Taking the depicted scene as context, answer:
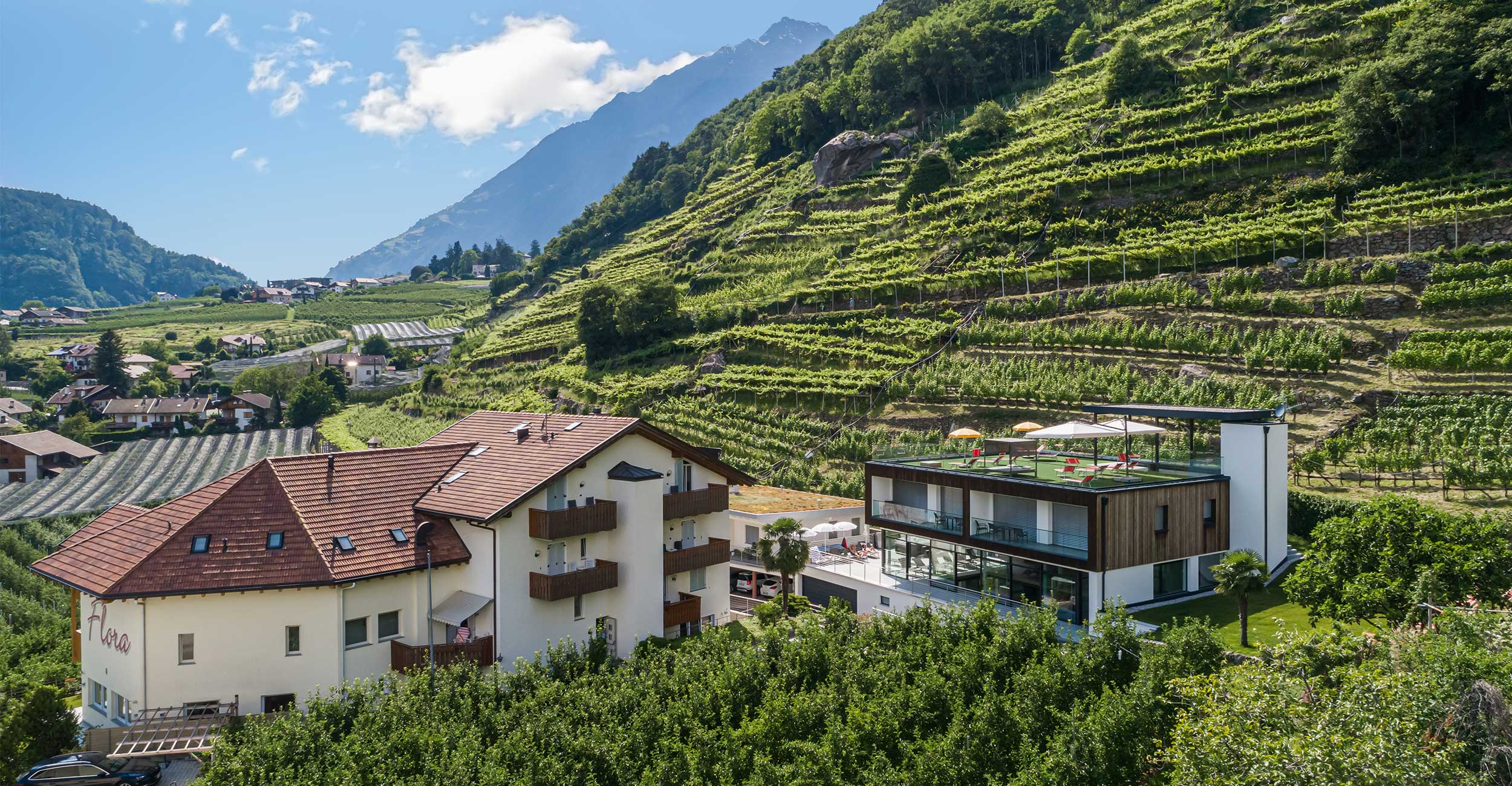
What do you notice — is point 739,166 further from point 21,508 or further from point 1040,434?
point 1040,434

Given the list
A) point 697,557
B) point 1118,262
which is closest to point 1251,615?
point 697,557

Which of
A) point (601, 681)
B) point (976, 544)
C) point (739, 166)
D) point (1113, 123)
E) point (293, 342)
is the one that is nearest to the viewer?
point (601, 681)

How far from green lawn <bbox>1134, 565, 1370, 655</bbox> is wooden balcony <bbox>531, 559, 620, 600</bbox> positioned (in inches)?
664

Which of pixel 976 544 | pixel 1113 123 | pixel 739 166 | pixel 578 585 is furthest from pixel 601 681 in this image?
pixel 739 166

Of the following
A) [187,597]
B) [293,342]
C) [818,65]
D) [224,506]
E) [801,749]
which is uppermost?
[818,65]

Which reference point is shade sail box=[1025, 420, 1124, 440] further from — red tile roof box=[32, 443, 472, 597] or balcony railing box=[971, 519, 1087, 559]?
red tile roof box=[32, 443, 472, 597]

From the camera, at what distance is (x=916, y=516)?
117 feet

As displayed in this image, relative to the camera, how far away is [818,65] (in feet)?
471

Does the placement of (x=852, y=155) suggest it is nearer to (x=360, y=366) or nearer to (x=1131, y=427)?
(x=1131, y=427)

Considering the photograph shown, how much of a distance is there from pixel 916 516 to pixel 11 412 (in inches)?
4632

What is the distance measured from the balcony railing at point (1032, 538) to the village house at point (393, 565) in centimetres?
944

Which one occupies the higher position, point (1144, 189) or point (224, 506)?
point (1144, 189)

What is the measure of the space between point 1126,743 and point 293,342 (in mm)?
161424

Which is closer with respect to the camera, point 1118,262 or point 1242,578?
point 1242,578
